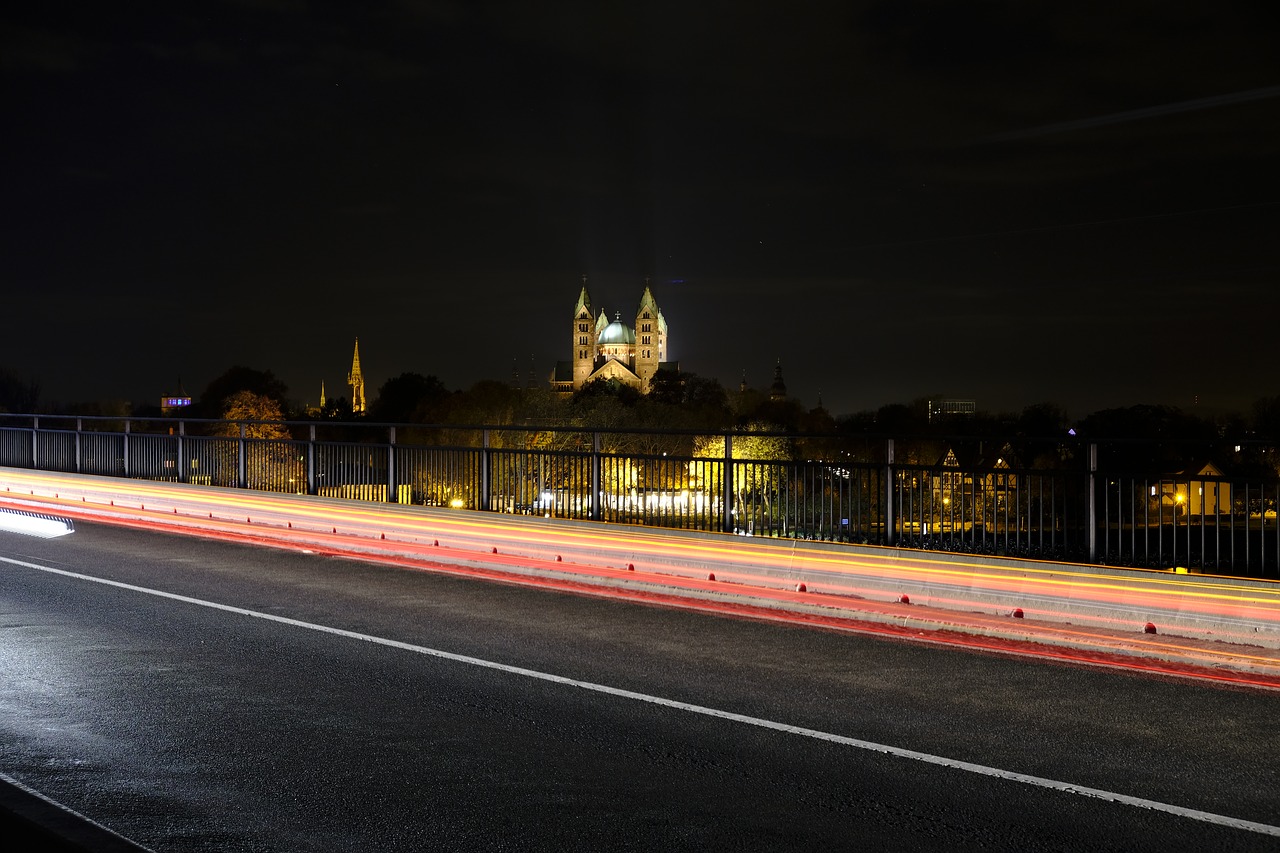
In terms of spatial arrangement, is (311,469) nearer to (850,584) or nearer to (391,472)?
(391,472)

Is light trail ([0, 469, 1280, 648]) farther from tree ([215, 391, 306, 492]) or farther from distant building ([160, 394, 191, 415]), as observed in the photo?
distant building ([160, 394, 191, 415])

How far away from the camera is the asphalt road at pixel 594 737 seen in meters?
5.54

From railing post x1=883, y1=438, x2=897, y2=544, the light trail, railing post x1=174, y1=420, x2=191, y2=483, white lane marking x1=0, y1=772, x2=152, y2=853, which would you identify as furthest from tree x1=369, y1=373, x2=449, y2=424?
white lane marking x1=0, y1=772, x2=152, y2=853

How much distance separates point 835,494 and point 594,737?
8.49 m

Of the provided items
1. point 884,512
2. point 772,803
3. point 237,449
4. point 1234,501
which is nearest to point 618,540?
point 884,512

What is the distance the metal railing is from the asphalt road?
324 cm

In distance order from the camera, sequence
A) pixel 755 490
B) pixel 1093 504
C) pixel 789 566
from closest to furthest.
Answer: pixel 1093 504 < pixel 789 566 < pixel 755 490

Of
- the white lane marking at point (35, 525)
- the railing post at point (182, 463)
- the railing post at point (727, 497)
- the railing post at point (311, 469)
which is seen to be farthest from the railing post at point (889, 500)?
the railing post at point (182, 463)

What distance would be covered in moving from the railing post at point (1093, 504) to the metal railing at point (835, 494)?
14 millimetres

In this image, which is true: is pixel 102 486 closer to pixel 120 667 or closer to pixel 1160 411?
pixel 120 667

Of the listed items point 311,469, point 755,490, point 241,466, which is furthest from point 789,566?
point 241,466

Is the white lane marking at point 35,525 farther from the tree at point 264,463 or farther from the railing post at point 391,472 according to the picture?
the railing post at point 391,472

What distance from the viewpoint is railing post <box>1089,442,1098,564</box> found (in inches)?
482

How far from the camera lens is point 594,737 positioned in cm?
709
